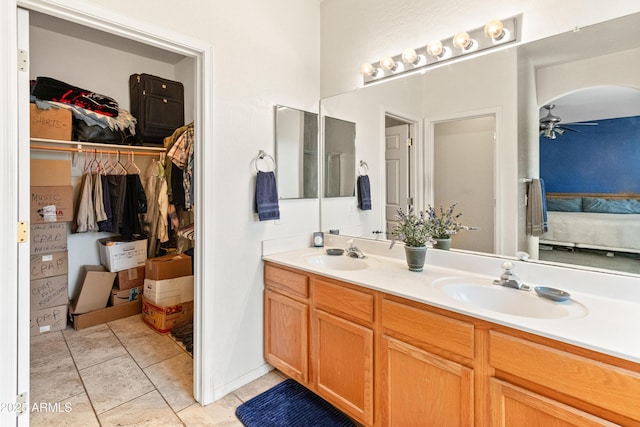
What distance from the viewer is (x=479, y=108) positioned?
1784 millimetres

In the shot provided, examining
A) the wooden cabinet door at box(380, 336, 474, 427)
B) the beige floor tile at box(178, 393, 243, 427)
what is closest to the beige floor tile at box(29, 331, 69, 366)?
the beige floor tile at box(178, 393, 243, 427)

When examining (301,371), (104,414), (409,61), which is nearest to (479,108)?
(409,61)

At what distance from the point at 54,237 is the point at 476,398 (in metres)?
3.46

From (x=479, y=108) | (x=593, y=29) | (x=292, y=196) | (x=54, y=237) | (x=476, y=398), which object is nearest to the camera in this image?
(x=476, y=398)

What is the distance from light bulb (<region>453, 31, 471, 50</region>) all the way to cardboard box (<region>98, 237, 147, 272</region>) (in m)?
3.32

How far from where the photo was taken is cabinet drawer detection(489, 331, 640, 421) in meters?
0.92

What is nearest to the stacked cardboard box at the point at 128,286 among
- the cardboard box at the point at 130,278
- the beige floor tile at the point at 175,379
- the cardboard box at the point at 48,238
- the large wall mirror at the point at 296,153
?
the cardboard box at the point at 130,278

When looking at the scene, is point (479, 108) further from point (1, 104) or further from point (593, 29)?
point (1, 104)

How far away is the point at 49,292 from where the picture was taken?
287 cm

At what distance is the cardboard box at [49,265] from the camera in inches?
110

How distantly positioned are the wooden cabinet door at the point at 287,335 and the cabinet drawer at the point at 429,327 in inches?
24.1

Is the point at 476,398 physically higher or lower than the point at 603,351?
lower

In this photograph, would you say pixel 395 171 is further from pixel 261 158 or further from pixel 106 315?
pixel 106 315

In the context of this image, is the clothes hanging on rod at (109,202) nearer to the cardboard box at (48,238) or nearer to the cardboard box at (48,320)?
the cardboard box at (48,238)
